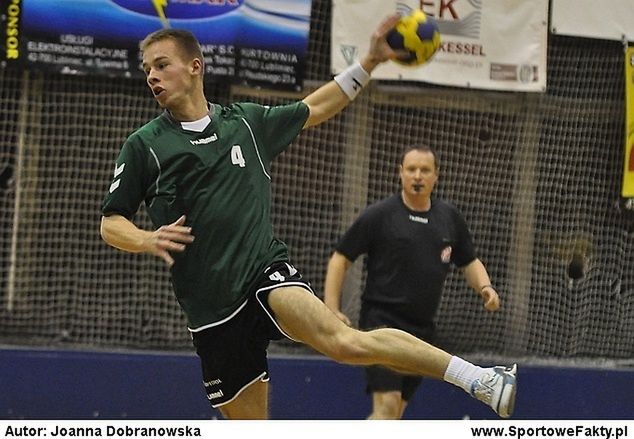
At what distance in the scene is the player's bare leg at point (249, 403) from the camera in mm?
5492

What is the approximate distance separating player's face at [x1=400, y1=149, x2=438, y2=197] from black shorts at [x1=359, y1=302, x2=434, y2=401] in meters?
0.81

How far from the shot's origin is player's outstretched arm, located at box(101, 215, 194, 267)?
188 inches

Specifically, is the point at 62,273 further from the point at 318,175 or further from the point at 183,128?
the point at 183,128

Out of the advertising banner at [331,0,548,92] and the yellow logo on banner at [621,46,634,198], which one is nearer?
the advertising banner at [331,0,548,92]

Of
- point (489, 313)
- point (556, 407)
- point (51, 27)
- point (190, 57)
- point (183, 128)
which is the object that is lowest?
point (556, 407)

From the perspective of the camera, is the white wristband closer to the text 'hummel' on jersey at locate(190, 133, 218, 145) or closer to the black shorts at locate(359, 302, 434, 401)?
the text 'hummel' on jersey at locate(190, 133, 218, 145)

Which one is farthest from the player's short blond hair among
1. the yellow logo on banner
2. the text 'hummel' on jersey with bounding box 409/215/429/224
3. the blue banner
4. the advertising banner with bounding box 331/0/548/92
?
the yellow logo on banner

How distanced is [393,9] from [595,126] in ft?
7.22

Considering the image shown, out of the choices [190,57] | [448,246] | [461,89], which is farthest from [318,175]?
[190,57]

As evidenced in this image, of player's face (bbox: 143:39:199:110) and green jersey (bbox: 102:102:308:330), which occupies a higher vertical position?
player's face (bbox: 143:39:199:110)

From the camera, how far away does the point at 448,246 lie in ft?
24.8

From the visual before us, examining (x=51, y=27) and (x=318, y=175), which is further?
(x=318, y=175)

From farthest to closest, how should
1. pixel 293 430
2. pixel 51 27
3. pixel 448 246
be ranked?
pixel 51 27, pixel 448 246, pixel 293 430

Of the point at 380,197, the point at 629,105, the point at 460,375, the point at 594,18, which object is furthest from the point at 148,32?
the point at 460,375
